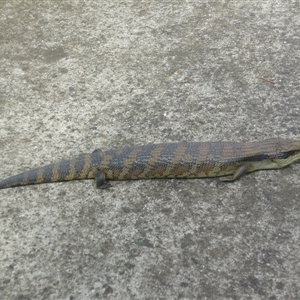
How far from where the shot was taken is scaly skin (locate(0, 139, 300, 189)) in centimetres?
457

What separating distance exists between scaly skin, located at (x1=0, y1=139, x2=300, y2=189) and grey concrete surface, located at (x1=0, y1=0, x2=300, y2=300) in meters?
0.09

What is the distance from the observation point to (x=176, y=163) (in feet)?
15.0

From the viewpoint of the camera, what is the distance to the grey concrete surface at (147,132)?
12.5ft

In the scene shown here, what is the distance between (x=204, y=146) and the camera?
185 inches

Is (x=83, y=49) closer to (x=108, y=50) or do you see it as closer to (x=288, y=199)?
(x=108, y=50)

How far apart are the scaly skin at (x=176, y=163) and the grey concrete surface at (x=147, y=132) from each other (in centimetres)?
9

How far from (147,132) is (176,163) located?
66 cm

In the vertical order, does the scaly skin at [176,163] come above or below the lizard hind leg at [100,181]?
above

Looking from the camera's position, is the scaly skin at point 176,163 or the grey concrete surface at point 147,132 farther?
the scaly skin at point 176,163

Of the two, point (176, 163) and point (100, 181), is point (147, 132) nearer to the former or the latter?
point (176, 163)

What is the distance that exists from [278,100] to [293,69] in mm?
622

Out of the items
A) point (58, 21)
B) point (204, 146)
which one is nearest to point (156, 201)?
point (204, 146)

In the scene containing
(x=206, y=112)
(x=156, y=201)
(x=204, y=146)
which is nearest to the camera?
(x=156, y=201)

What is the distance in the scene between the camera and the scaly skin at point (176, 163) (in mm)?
4574
